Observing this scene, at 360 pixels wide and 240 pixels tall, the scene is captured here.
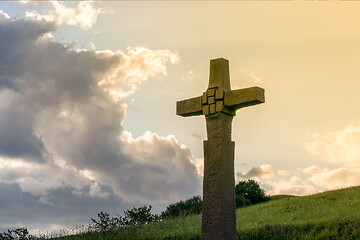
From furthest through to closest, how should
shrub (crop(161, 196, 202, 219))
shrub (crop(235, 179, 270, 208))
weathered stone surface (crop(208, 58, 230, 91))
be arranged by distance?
shrub (crop(235, 179, 270, 208))
shrub (crop(161, 196, 202, 219))
weathered stone surface (crop(208, 58, 230, 91))

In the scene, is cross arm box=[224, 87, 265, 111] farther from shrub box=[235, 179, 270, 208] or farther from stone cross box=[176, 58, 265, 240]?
shrub box=[235, 179, 270, 208]

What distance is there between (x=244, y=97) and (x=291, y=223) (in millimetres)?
9246

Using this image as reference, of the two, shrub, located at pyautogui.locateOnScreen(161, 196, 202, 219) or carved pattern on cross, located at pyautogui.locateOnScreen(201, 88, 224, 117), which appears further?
shrub, located at pyautogui.locateOnScreen(161, 196, 202, 219)

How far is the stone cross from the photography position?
11.7m

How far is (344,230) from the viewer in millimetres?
17203

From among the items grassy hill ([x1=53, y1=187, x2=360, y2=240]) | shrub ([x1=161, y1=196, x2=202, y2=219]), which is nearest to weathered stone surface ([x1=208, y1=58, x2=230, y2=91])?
grassy hill ([x1=53, y1=187, x2=360, y2=240])

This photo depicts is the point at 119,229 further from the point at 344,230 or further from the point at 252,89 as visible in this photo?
the point at 252,89

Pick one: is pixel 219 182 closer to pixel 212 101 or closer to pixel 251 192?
pixel 212 101

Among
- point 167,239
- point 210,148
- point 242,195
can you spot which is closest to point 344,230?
point 167,239

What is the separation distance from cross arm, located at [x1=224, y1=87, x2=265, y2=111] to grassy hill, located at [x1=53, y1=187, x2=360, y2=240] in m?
7.37

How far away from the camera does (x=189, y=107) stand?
13.0 m

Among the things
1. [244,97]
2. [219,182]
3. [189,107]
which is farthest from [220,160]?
[189,107]

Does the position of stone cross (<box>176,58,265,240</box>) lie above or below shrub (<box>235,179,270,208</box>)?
below

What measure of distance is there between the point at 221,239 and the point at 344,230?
751cm
